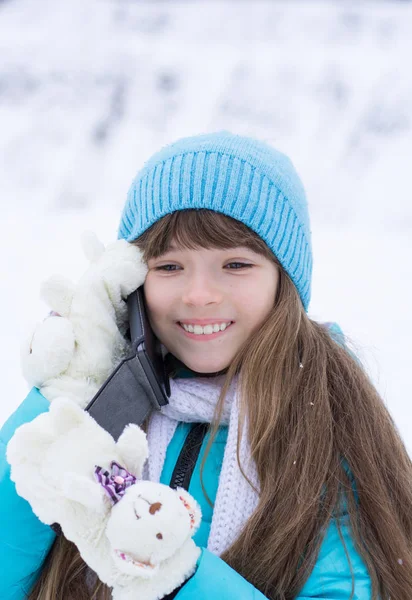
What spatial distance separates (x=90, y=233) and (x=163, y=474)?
1.73ft

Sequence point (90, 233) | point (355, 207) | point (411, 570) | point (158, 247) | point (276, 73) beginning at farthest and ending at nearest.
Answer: point (276, 73), point (355, 207), point (90, 233), point (158, 247), point (411, 570)

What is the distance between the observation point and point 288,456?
3.70 feet

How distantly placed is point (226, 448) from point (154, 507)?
326 millimetres

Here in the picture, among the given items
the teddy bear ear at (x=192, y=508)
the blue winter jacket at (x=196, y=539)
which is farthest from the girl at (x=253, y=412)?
the teddy bear ear at (x=192, y=508)

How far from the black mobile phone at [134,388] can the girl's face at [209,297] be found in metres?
0.06

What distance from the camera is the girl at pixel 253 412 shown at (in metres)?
1.06

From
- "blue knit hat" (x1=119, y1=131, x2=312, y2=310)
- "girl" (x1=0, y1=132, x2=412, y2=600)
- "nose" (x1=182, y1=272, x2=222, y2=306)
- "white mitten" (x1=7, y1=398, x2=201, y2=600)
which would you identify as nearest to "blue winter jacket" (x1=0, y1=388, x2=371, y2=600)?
"girl" (x1=0, y1=132, x2=412, y2=600)

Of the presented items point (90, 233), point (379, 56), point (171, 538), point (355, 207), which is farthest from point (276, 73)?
point (171, 538)

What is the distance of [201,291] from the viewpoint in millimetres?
1176

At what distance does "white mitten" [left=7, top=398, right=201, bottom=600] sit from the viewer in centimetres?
80

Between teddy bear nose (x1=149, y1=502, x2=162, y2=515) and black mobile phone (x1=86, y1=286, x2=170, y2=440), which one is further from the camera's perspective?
black mobile phone (x1=86, y1=286, x2=170, y2=440)

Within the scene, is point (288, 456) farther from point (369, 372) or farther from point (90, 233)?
point (90, 233)

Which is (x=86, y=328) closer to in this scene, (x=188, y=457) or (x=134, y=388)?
(x=134, y=388)

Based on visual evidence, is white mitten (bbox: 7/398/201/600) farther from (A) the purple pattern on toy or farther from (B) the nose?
(B) the nose
